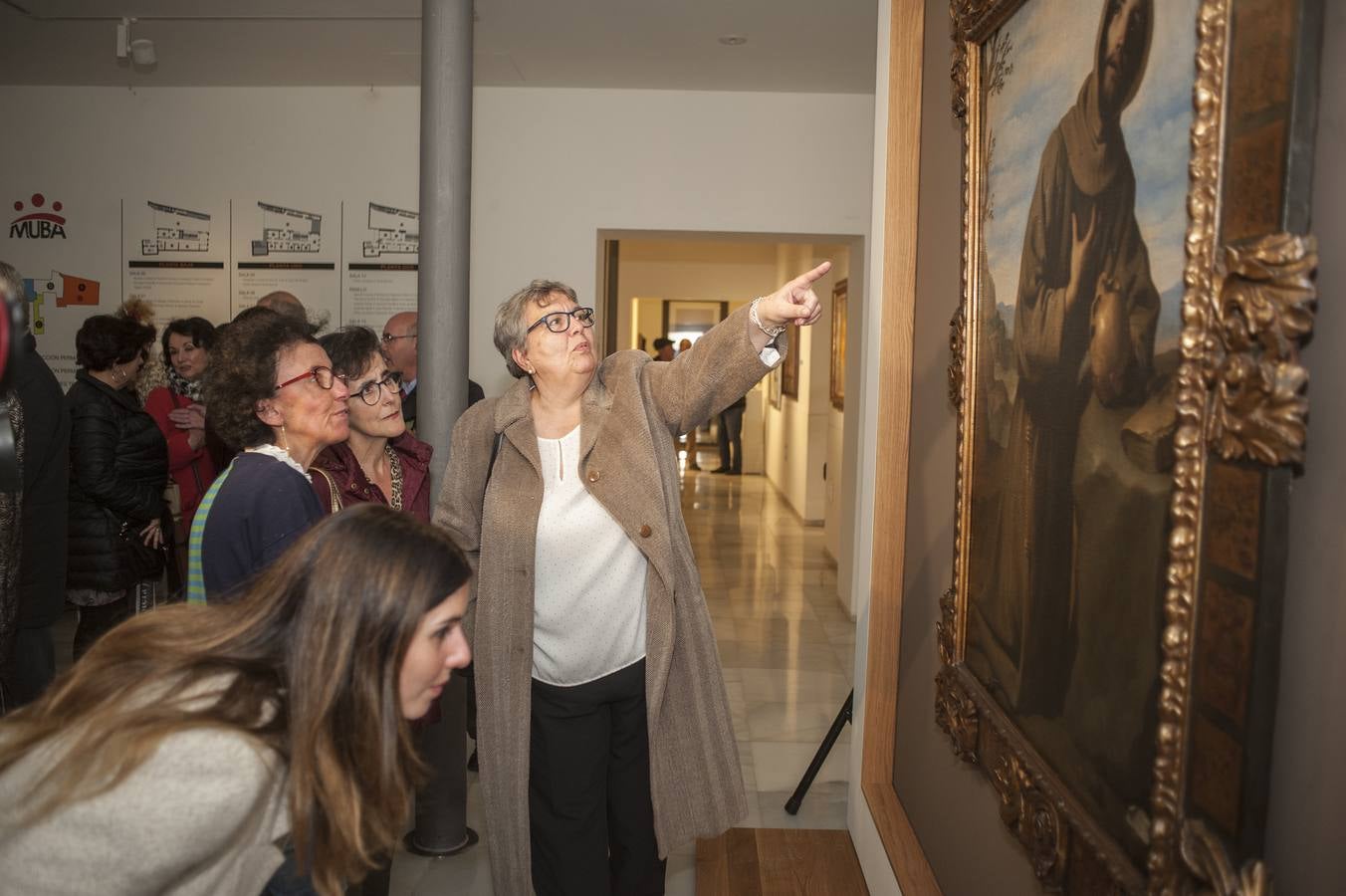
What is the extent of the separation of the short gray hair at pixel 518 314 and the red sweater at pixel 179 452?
2.27 metres

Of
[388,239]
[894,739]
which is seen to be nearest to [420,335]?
[894,739]

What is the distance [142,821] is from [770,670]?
4885mm

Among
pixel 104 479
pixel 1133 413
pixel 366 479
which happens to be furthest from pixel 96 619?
pixel 1133 413

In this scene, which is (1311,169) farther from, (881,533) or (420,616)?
(881,533)

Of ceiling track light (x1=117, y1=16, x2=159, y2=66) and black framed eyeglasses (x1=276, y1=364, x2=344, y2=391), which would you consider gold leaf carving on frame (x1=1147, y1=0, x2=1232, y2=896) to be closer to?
black framed eyeglasses (x1=276, y1=364, x2=344, y2=391)

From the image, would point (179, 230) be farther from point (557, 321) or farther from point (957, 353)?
point (957, 353)

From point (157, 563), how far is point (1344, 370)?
4408mm

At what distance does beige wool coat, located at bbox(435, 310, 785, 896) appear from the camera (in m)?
2.68

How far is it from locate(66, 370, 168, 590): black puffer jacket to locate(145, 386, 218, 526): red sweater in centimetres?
22

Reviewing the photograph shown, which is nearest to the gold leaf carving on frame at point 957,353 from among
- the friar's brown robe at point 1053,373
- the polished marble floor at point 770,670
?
the friar's brown robe at point 1053,373

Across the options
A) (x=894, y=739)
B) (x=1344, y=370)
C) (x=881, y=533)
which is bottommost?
(x=894, y=739)

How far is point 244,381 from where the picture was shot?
241 cm

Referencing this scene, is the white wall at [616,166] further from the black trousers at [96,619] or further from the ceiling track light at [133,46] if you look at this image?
the black trousers at [96,619]

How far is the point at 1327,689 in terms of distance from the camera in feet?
3.89
